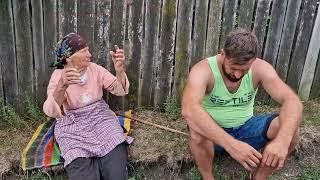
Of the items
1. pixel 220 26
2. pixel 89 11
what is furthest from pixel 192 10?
pixel 89 11

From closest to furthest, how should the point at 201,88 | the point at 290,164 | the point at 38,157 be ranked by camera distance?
the point at 201,88, the point at 38,157, the point at 290,164

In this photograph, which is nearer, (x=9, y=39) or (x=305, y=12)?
(x=9, y=39)

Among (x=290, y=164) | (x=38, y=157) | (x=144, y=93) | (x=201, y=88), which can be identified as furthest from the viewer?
(x=144, y=93)

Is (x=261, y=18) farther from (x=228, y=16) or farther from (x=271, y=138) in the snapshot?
(x=271, y=138)

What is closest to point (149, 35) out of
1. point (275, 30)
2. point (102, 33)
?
point (102, 33)

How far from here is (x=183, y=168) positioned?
16.5 ft

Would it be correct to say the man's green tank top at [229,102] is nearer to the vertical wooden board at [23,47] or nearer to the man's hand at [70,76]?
the man's hand at [70,76]

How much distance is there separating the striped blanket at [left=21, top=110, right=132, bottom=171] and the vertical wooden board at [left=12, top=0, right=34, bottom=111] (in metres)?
0.41

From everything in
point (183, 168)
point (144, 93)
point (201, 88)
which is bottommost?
point (183, 168)

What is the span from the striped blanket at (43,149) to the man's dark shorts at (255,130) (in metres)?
1.10

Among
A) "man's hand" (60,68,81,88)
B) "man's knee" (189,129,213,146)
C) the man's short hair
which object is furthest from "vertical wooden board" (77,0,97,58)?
the man's short hair

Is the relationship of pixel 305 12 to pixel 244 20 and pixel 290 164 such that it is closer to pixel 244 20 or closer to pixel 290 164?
pixel 244 20

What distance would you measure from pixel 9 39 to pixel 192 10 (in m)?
1.76

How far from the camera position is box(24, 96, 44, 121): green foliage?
207 inches
